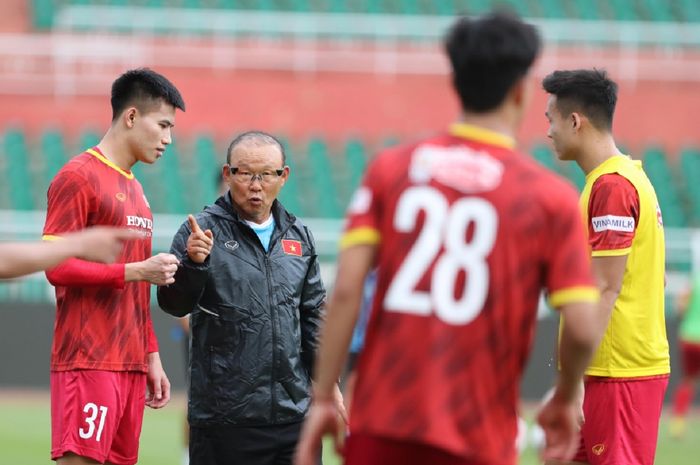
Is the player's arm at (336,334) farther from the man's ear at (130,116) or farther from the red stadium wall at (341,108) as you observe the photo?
the red stadium wall at (341,108)

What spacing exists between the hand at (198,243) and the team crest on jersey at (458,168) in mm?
1904

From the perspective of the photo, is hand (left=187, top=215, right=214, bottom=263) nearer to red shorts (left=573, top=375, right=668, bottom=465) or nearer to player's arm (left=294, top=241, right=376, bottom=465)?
player's arm (left=294, top=241, right=376, bottom=465)

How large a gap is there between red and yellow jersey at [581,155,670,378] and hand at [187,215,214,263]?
1.72 m

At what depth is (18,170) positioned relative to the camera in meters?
19.8

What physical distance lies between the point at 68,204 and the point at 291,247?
1065 mm

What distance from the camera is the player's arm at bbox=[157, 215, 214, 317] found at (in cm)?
536

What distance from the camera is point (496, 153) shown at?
12.1 ft

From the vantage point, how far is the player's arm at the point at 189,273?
17.6 ft

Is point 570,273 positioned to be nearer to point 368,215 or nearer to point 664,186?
point 368,215

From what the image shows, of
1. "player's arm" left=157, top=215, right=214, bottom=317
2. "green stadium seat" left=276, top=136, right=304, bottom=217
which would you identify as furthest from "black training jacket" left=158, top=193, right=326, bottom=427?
"green stadium seat" left=276, top=136, right=304, bottom=217

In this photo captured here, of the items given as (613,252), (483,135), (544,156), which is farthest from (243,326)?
(544,156)

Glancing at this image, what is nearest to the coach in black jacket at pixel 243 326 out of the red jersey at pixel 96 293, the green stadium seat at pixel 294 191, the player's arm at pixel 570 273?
the red jersey at pixel 96 293

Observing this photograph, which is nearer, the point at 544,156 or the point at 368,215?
the point at 368,215

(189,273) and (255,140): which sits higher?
(255,140)
